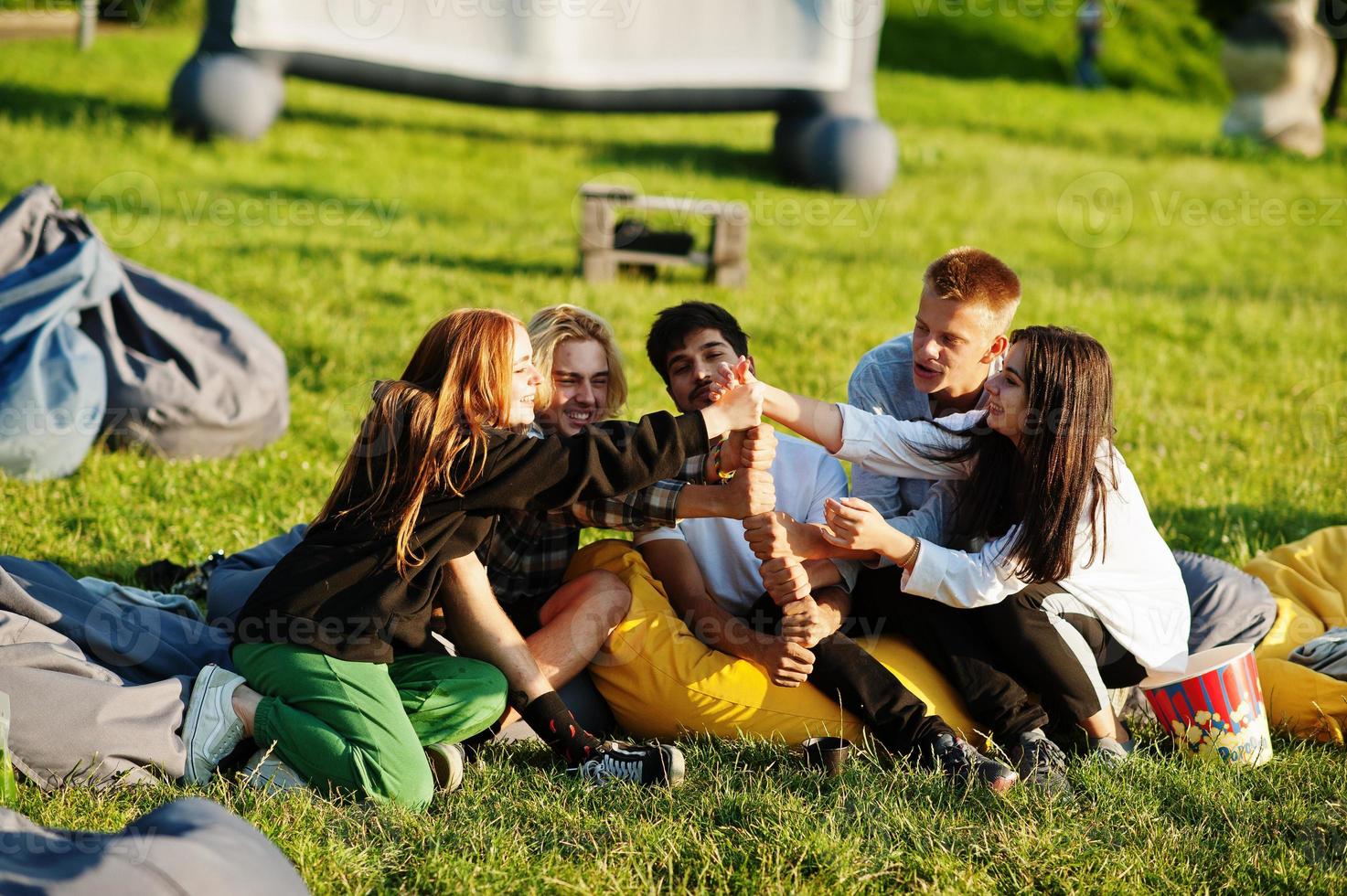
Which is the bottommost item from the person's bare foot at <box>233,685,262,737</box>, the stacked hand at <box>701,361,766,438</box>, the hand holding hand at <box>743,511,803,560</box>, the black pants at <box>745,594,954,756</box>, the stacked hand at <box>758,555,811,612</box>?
the person's bare foot at <box>233,685,262,737</box>

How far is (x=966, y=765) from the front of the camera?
135 inches

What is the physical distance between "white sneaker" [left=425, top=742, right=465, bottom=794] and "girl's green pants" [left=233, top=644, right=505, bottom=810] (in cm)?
6

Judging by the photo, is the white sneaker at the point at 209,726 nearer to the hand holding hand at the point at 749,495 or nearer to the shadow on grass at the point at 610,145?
the hand holding hand at the point at 749,495

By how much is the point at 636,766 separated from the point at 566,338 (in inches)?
53.6

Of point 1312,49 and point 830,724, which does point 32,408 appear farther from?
point 1312,49

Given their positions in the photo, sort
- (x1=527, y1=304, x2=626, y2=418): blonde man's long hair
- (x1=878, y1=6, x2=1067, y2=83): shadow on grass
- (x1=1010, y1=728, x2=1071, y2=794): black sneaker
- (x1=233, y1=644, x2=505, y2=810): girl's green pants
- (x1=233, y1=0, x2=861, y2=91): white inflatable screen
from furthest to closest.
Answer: (x1=878, y1=6, x2=1067, y2=83): shadow on grass → (x1=233, y1=0, x2=861, y2=91): white inflatable screen → (x1=527, y1=304, x2=626, y2=418): blonde man's long hair → (x1=1010, y1=728, x2=1071, y2=794): black sneaker → (x1=233, y1=644, x2=505, y2=810): girl's green pants

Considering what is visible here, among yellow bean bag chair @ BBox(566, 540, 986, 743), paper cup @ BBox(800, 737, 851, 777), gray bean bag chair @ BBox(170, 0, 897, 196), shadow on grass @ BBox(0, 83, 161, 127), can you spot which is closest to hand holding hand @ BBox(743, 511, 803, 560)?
yellow bean bag chair @ BBox(566, 540, 986, 743)

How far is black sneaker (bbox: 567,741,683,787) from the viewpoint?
11.1 feet

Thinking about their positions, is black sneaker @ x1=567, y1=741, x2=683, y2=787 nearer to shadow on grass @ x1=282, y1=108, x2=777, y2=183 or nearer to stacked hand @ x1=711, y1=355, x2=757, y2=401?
stacked hand @ x1=711, y1=355, x2=757, y2=401

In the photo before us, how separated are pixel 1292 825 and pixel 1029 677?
29.3 inches

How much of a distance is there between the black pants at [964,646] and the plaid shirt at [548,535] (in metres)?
0.67

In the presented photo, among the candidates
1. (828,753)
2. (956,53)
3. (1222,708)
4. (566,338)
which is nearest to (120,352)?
(566,338)

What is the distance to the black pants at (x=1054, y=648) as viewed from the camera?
3.65 m

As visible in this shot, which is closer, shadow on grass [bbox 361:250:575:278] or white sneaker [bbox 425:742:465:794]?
white sneaker [bbox 425:742:465:794]
